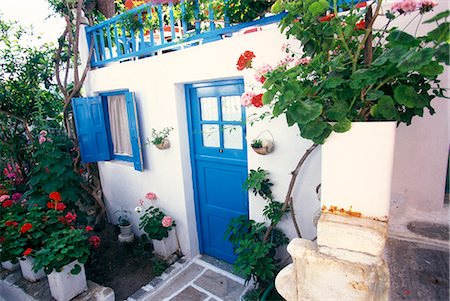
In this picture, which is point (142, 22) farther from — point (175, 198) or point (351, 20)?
point (351, 20)

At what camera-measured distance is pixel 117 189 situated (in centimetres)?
502

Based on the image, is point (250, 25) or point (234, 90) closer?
point (250, 25)

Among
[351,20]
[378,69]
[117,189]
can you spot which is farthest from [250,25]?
[117,189]

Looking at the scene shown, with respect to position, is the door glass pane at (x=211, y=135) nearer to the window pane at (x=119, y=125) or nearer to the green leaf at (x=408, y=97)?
the window pane at (x=119, y=125)

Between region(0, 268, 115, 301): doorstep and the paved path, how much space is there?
0.51 m

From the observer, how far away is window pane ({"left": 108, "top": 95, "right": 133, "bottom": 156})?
458 centimetres

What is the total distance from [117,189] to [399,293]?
15.4ft

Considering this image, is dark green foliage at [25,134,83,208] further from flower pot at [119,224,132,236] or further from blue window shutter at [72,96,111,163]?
flower pot at [119,224,132,236]

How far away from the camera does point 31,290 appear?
3453 millimetres

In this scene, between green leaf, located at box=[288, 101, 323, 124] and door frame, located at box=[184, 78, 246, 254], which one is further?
door frame, located at box=[184, 78, 246, 254]

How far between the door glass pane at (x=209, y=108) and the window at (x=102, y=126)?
5.07 feet

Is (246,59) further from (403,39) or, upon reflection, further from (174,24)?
(174,24)

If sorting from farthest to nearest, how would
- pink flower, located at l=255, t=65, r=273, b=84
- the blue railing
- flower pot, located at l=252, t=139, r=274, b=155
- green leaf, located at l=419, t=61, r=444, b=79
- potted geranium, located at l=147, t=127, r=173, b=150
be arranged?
1. potted geranium, located at l=147, t=127, r=173, b=150
2. the blue railing
3. flower pot, located at l=252, t=139, r=274, b=155
4. pink flower, located at l=255, t=65, r=273, b=84
5. green leaf, located at l=419, t=61, r=444, b=79

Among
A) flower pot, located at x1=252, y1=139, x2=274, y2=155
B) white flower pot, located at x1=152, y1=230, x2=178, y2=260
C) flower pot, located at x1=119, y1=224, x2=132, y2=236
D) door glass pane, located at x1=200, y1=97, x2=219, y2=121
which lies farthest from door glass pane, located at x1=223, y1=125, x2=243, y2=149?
flower pot, located at x1=119, y1=224, x2=132, y2=236
